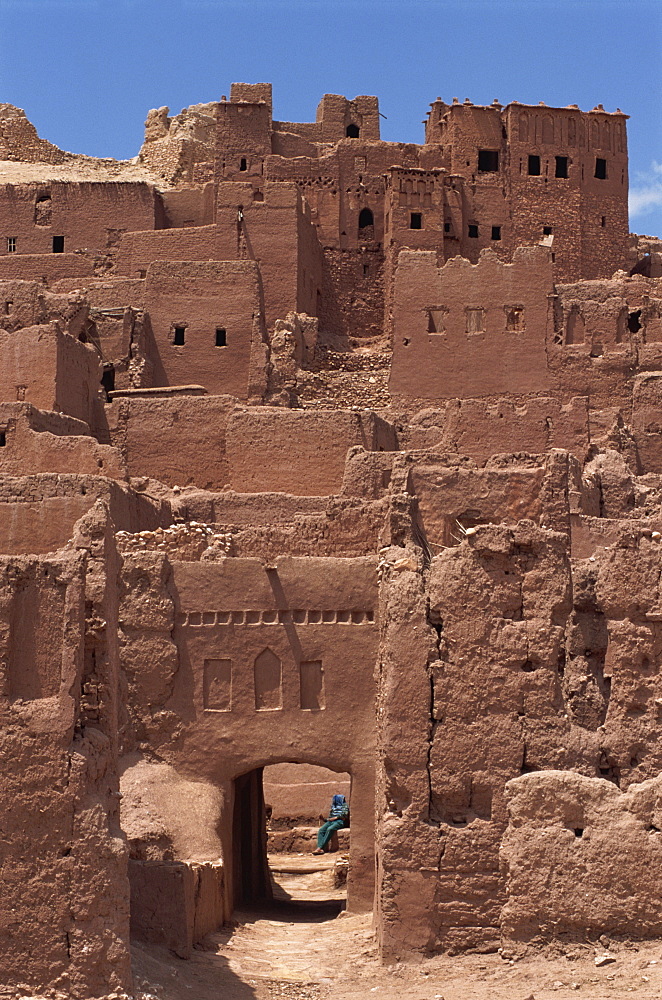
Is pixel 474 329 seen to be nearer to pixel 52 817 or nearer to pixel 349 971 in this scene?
pixel 349 971

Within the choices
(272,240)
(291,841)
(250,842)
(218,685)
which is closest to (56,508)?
(218,685)

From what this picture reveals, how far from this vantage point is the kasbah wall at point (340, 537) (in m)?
15.3

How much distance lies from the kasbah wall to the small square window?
7 centimetres

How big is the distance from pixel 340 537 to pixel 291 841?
5.49m

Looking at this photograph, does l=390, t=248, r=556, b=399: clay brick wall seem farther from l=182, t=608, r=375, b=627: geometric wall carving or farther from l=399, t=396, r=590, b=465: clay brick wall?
l=182, t=608, r=375, b=627: geometric wall carving

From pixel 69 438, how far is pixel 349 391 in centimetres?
908

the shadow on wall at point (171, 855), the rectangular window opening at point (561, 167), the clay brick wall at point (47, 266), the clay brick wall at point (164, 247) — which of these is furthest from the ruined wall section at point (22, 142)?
the shadow on wall at point (171, 855)

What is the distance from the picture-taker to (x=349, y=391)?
34.7 metres

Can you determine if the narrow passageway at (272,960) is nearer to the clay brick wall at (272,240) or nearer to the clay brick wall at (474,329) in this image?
the clay brick wall at (474,329)

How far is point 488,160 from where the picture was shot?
41000 millimetres

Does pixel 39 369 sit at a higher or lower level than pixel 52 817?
higher

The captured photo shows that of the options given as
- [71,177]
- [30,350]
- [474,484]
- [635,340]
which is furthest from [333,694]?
→ [71,177]

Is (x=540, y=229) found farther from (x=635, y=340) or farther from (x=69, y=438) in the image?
(x=69, y=438)

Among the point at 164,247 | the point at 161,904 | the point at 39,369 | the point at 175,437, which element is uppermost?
the point at 164,247
